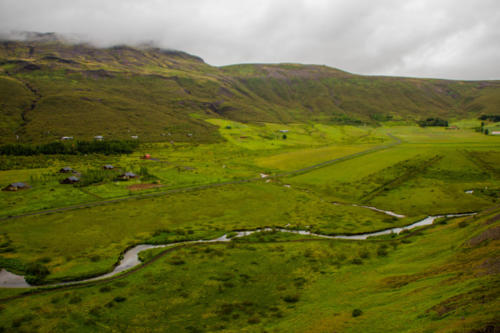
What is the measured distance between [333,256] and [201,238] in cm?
2653

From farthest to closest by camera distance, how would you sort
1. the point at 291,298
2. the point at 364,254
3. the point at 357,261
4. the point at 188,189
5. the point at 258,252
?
1. the point at 188,189
2. the point at 258,252
3. the point at 364,254
4. the point at 357,261
5. the point at 291,298

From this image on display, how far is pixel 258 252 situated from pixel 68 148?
151366mm

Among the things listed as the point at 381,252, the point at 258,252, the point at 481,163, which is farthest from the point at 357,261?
the point at 481,163

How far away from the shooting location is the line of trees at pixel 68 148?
152m

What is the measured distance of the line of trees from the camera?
15238 cm

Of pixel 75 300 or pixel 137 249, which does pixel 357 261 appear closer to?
pixel 137 249

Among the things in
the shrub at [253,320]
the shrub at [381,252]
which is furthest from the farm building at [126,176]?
the shrub at [381,252]

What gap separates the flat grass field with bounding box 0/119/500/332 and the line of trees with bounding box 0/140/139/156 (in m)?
41.3

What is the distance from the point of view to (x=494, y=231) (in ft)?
125

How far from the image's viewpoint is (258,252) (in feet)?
170

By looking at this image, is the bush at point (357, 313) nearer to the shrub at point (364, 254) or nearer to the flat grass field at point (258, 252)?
the flat grass field at point (258, 252)

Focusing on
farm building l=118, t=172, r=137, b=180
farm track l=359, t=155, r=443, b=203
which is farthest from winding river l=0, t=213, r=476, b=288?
farm building l=118, t=172, r=137, b=180

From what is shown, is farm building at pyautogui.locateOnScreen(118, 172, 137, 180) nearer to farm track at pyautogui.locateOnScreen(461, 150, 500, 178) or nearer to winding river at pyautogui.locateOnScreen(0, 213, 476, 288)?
winding river at pyautogui.locateOnScreen(0, 213, 476, 288)

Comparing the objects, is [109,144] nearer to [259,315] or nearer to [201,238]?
[201,238]
